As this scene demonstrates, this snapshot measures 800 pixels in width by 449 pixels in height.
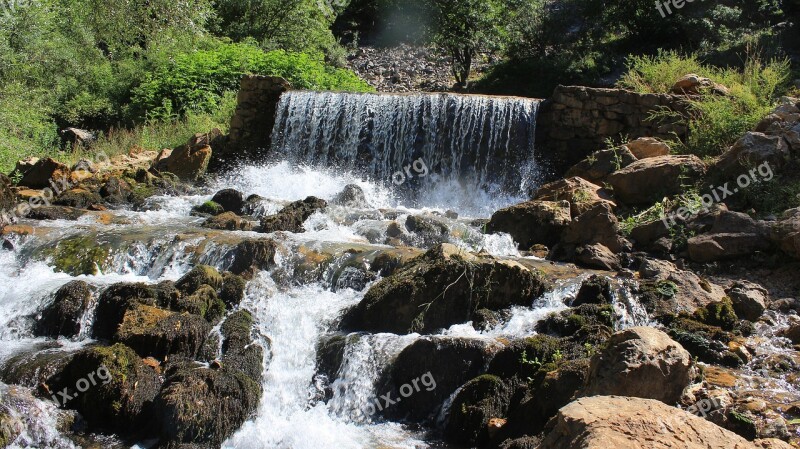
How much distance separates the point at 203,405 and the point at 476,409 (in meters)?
1.87

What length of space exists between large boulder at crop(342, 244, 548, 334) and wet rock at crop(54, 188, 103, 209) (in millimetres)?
5190

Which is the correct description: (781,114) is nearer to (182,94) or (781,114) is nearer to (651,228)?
(651,228)

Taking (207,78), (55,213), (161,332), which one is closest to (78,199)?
(55,213)

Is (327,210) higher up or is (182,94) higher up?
(182,94)

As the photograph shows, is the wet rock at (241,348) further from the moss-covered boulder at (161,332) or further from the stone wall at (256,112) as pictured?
the stone wall at (256,112)

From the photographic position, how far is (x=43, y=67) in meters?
15.4

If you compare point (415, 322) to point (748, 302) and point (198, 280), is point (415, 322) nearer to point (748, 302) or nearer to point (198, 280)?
point (198, 280)

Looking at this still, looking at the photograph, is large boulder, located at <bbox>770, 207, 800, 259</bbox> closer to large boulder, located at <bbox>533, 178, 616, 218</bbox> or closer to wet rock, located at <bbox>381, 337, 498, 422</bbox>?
large boulder, located at <bbox>533, 178, 616, 218</bbox>

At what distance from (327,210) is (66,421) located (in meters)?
4.89

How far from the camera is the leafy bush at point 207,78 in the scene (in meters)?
14.8

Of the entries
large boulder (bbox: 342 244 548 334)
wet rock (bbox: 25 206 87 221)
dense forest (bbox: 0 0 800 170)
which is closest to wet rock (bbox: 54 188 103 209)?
wet rock (bbox: 25 206 87 221)

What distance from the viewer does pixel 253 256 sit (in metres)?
7.51

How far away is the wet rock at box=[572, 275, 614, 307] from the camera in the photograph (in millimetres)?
6543

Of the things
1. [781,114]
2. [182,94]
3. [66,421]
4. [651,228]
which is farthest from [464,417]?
[182,94]
